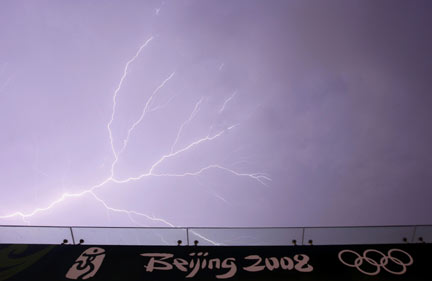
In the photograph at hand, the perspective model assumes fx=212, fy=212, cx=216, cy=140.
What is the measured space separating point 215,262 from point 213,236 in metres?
0.42

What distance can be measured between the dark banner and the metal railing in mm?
96

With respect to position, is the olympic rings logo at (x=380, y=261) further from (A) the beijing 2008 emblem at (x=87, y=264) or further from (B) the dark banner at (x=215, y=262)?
(A) the beijing 2008 emblem at (x=87, y=264)

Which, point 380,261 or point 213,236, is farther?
point 213,236

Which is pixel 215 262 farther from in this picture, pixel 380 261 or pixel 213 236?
pixel 380 261

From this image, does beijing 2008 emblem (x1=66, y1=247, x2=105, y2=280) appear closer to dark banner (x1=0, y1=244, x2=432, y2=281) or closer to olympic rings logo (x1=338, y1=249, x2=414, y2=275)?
dark banner (x1=0, y1=244, x2=432, y2=281)

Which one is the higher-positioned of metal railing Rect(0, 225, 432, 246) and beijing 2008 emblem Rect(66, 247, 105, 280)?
metal railing Rect(0, 225, 432, 246)

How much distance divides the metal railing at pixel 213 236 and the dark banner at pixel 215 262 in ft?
0.32

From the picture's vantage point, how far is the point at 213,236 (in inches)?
129

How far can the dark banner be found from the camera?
269cm

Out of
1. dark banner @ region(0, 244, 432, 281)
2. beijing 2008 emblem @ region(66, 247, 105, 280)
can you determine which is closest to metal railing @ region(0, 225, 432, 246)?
dark banner @ region(0, 244, 432, 281)

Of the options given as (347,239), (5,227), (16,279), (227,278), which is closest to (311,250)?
(347,239)

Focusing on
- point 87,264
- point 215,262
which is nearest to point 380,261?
point 215,262

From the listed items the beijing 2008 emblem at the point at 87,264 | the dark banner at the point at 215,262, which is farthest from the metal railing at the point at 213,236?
the beijing 2008 emblem at the point at 87,264

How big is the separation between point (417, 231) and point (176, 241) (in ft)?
12.2
